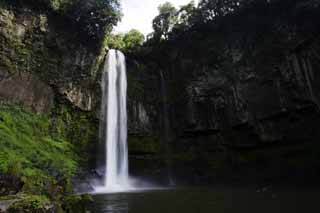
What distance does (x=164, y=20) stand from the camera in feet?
88.8

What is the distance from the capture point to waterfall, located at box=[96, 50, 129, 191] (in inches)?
779

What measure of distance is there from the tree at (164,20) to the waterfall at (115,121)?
16.1 feet

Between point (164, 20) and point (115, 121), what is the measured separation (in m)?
12.2

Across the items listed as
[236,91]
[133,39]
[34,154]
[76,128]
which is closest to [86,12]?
[133,39]

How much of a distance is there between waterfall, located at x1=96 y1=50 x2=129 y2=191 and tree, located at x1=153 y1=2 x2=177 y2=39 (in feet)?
16.1

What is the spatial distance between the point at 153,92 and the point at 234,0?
10403 millimetres

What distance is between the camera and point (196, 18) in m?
23.4

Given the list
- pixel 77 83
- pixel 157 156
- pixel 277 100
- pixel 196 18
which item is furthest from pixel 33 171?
pixel 196 18

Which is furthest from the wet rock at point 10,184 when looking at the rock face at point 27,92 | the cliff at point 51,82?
the rock face at point 27,92

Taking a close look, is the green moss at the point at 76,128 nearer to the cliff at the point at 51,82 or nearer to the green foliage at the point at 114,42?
the cliff at the point at 51,82

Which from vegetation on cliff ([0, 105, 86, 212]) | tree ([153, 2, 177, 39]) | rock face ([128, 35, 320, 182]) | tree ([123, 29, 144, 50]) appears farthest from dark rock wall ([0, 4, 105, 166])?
tree ([153, 2, 177, 39])

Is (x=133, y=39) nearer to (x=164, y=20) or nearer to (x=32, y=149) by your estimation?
(x=164, y=20)

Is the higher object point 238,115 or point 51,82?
point 51,82

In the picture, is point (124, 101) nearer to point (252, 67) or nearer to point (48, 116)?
point (48, 116)
